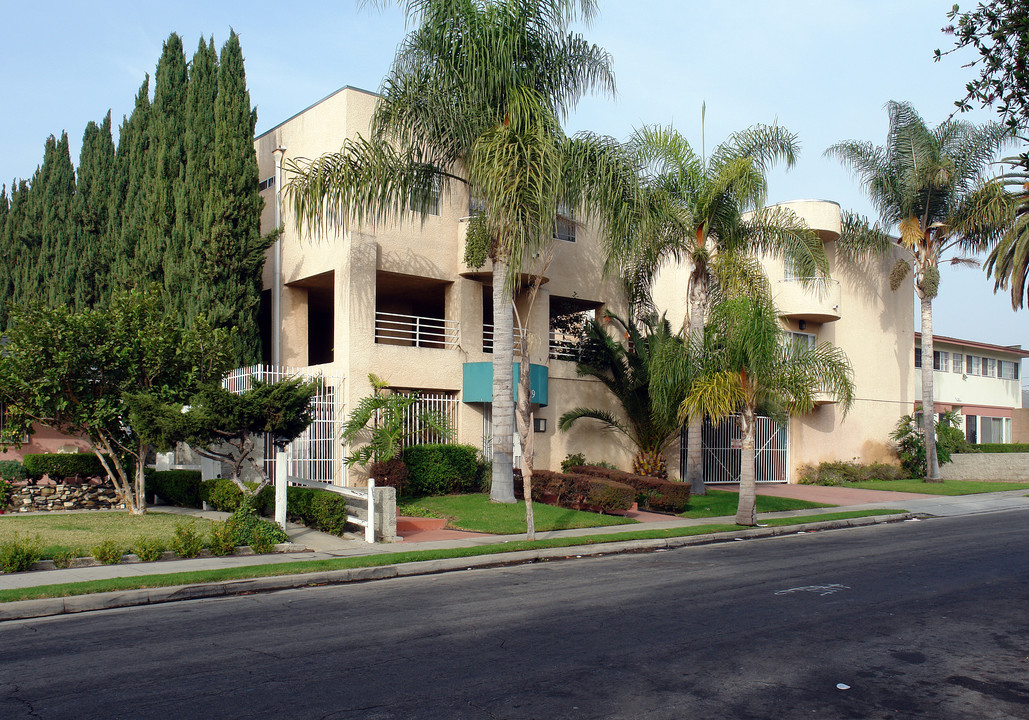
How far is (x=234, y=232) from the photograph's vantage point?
2097cm

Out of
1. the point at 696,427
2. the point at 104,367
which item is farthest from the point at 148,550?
the point at 696,427

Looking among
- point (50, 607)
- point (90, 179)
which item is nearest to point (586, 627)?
point (50, 607)

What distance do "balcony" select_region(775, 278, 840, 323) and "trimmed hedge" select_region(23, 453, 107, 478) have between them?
22.3m

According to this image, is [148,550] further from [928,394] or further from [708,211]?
[928,394]

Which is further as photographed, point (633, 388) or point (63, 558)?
point (633, 388)

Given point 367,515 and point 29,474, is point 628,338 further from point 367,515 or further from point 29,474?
point 29,474

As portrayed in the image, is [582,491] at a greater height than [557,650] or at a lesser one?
greater

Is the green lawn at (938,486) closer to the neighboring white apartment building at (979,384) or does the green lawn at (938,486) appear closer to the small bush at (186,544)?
the neighboring white apartment building at (979,384)

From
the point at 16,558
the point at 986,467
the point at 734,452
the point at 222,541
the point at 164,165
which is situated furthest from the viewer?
the point at 986,467

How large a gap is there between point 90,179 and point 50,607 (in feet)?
71.7

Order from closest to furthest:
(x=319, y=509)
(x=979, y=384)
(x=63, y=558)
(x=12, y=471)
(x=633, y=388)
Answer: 1. (x=63, y=558)
2. (x=319, y=509)
3. (x=12, y=471)
4. (x=633, y=388)
5. (x=979, y=384)

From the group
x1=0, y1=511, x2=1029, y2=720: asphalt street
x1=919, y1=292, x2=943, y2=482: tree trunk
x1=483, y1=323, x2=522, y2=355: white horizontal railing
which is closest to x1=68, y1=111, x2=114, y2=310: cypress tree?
x1=483, y1=323, x2=522, y2=355: white horizontal railing

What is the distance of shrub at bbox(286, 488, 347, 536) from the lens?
15.2 metres

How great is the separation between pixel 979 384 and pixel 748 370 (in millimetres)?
29848
